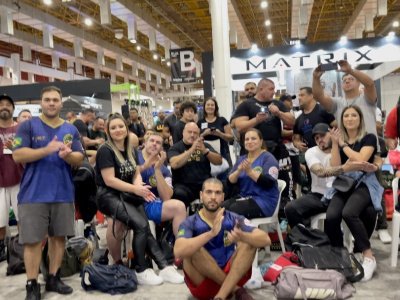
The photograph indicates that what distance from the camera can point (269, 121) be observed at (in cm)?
417

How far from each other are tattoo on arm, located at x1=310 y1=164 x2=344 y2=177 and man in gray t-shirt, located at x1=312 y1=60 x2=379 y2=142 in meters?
0.57

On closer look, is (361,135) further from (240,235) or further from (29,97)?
(29,97)

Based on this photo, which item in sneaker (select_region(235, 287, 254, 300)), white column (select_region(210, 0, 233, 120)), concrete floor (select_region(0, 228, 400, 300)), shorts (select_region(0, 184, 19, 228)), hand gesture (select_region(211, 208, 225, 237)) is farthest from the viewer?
white column (select_region(210, 0, 233, 120))

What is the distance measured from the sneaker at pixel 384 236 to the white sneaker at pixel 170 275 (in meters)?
2.01

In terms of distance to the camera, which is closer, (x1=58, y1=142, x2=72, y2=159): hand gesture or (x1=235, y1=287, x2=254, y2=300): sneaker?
(x1=235, y1=287, x2=254, y2=300): sneaker

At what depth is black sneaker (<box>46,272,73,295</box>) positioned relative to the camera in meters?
3.17

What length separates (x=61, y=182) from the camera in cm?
313

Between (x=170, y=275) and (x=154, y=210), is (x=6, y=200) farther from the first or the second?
(x=170, y=275)

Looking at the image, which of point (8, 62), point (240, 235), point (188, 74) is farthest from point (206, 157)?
point (8, 62)

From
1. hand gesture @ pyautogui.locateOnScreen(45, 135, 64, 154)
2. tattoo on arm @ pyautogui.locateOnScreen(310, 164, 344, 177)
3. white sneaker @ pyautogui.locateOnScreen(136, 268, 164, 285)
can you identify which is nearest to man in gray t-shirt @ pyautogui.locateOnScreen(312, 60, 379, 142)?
tattoo on arm @ pyautogui.locateOnScreen(310, 164, 344, 177)

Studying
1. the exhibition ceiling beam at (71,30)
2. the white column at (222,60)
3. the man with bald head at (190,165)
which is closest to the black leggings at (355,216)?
the man with bald head at (190,165)

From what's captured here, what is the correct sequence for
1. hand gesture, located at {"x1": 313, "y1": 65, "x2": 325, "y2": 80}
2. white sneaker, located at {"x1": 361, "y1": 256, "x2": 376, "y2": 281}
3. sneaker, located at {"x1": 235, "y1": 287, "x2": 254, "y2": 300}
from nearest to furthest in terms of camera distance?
sneaker, located at {"x1": 235, "y1": 287, "x2": 254, "y2": 300}
white sneaker, located at {"x1": 361, "y1": 256, "x2": 376, "y2": 281}
hand gesture, located at {"x1": 313, "y1": 65, "x2": 325, "y2": 80}

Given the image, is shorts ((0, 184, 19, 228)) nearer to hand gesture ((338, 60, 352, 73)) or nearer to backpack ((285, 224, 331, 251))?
backpack ((285, 224, 331, 251))

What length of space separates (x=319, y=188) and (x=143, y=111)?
955 centimetres
